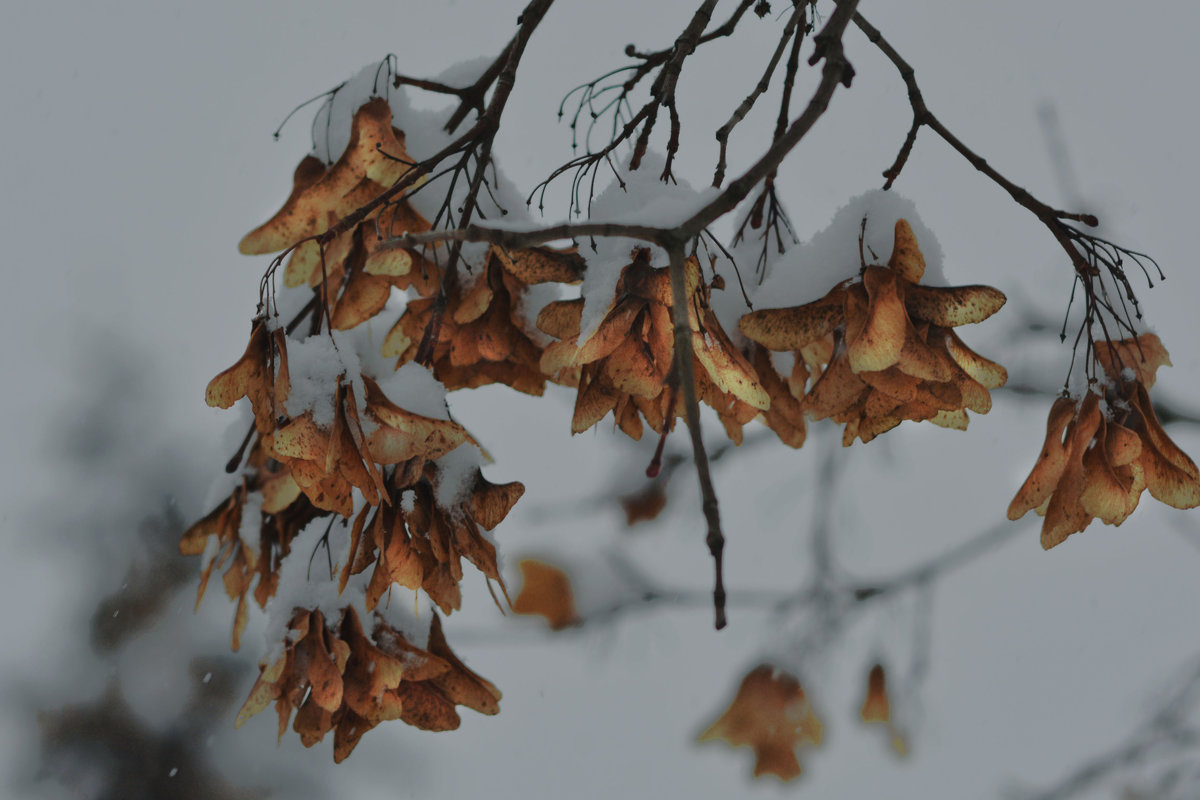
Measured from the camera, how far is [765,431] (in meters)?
4.04

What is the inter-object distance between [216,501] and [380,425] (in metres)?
0.66

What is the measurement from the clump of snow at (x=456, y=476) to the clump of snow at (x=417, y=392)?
52mm

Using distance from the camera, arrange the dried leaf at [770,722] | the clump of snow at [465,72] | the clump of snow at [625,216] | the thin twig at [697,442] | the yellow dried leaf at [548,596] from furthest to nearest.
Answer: the yellow dried leaf at [548,596], the dried leaf at [770,722], the clump of snow at [465,72], the clump of snow at [625,216], the thin twig at [697,442]

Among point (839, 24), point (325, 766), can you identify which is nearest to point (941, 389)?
point (839, 24)

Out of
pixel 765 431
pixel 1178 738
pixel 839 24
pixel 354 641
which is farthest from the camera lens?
pixel 765 431

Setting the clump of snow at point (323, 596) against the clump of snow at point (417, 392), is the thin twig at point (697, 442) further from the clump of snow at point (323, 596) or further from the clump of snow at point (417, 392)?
the clump of snow at point (323, 596)

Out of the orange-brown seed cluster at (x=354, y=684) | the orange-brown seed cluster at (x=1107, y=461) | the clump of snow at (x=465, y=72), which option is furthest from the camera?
the clump of snow at (x=465, y=72)

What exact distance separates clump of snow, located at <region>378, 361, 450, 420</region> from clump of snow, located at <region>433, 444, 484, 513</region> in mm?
52

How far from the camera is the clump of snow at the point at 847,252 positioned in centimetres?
100

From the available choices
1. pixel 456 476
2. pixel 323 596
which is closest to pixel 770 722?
pixel 323 596

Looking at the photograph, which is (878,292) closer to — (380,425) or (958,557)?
(380,425)

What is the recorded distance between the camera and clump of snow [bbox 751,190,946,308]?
100 centimetres

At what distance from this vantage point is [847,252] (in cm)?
102

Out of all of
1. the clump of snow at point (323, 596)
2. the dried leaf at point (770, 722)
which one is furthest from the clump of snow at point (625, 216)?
the dried leaf at point (770, 722)
